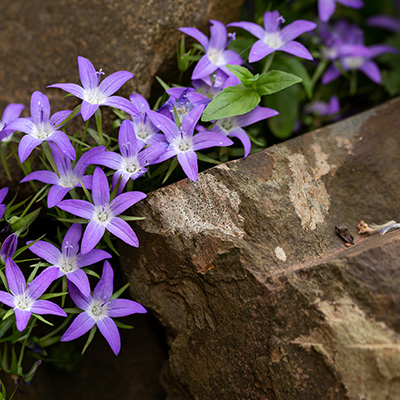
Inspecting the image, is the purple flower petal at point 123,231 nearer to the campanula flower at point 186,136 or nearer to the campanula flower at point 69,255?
the campanula flower at point 69,255

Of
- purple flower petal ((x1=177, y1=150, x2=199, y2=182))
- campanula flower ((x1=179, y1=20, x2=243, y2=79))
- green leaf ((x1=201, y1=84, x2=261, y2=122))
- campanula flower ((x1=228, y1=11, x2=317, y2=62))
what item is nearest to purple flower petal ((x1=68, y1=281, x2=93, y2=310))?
purple flower petal ((x1=177, y1=150, x2=199, y2=182))

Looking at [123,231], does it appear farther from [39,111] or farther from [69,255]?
[39,111]

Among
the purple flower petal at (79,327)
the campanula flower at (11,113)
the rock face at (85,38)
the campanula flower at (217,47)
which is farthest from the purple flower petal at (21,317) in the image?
the campanula flower at (217,47)

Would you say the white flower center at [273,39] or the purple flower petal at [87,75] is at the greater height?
the white flower center at [273,39]

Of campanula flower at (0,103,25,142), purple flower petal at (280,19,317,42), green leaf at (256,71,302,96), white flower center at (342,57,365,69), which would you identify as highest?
white flower center at (342,57,365,69)

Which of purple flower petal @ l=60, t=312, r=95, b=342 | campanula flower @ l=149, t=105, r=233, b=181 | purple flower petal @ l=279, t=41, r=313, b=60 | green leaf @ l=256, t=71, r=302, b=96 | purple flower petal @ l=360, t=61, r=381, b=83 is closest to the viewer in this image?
purple flower petal @ l=60, t=312, r=95, b=342

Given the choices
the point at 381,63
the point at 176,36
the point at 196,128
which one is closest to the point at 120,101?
the point at 196,128

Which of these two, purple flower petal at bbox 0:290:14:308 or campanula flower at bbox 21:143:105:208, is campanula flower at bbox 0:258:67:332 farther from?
campanula flower at bbox 21:143:105:208
